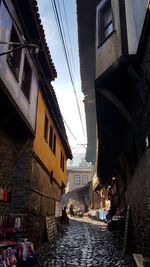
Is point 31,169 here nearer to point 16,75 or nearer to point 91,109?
point 16,75

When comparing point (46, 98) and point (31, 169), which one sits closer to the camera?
point (31, 169)

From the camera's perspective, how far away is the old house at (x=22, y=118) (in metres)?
6.59

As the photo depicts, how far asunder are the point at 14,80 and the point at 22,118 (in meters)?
1.14

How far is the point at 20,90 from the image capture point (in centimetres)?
748

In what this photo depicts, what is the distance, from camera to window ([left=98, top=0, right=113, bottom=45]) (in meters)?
8.99

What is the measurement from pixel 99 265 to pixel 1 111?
500 centimetres

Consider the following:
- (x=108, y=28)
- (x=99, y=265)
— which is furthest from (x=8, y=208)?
(x=108, y=28)

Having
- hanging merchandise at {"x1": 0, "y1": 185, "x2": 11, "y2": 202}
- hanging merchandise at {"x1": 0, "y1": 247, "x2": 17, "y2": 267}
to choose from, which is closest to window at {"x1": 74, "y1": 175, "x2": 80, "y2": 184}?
hanging merchandise at {"x1": 0, "y1": 185, "x2": 11, "y2": 202}

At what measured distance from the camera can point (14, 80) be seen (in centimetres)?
697

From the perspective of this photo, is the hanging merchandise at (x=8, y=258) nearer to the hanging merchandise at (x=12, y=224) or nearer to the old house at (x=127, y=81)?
the hanging merchandise at (x=12, y=224)

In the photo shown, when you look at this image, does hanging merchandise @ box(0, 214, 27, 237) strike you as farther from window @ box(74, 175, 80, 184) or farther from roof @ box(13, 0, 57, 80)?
window @ box(74, 175, 80, 184)

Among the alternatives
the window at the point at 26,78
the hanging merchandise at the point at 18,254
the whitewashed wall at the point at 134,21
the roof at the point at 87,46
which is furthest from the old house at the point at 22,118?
the whitewashed wall at the point at 134,21

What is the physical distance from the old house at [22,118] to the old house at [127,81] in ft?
7.80

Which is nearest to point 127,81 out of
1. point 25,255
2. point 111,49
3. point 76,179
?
point 111,49
